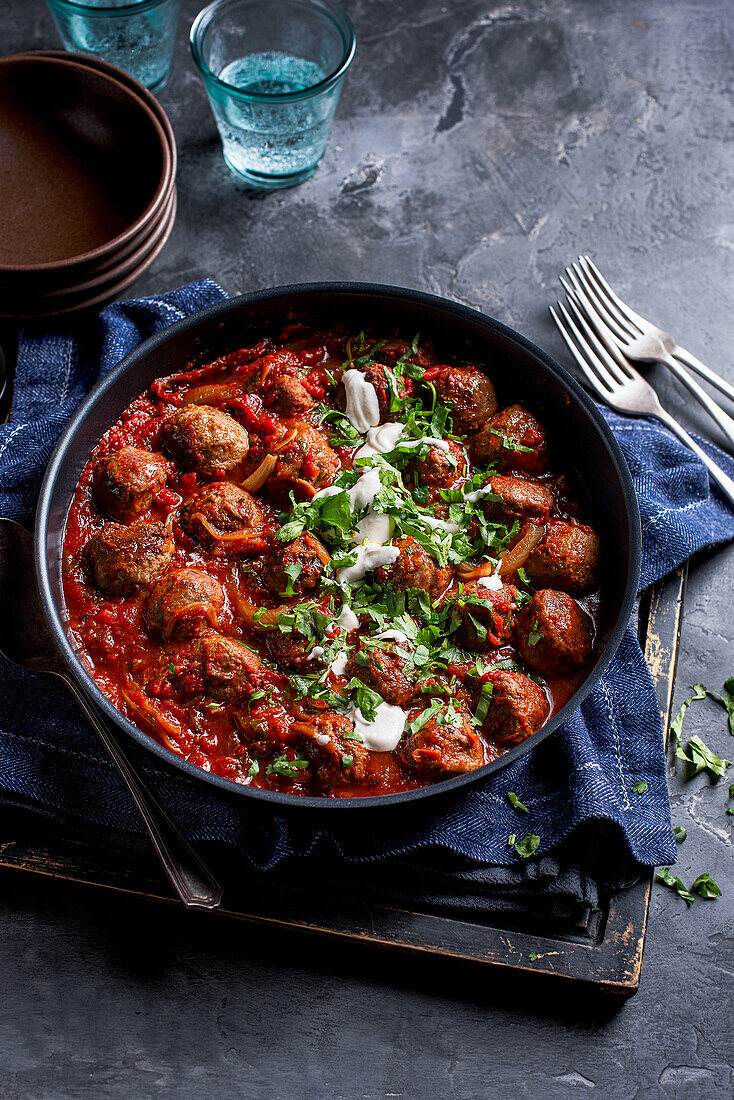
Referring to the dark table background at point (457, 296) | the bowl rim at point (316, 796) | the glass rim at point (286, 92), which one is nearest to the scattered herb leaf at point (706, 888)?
the dark table background at point (457, 296)

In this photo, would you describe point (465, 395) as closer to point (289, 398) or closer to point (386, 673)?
point (289, 398)

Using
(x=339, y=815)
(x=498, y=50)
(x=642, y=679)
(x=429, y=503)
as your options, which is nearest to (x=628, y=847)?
(x=642, y=679)

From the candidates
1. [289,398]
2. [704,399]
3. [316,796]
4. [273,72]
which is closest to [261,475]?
[289,398]

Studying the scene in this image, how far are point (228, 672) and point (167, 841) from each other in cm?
71

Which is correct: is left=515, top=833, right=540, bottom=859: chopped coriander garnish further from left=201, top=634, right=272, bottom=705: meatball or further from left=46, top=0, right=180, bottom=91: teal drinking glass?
left=46, top=0, right=180, bottom=91: teal drinking glass

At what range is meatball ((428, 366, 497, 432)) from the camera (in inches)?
181

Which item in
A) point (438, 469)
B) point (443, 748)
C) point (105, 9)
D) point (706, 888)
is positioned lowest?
point (706, 888)

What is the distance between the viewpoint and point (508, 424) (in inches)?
179

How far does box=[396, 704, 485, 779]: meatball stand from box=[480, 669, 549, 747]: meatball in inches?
3.5

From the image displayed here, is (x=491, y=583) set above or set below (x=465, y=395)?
below

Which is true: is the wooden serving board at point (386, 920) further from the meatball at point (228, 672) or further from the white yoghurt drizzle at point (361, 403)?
the white yoghurt drizzle at point (361, 403)

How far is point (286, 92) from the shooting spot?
5594 mm

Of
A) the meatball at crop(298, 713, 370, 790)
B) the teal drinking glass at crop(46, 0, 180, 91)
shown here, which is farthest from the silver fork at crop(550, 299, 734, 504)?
the teal drinking glass at crop(46, 0, 180, 91)

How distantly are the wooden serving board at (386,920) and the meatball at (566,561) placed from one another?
1.30 metres
